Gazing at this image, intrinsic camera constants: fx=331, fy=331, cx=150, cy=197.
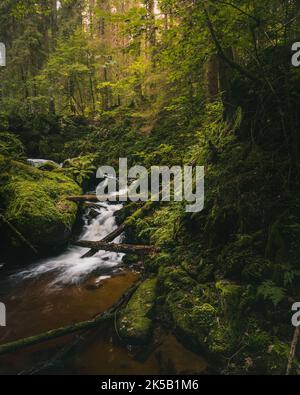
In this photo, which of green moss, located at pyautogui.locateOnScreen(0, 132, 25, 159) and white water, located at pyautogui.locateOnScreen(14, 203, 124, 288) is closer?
white water, located at pyautogui.locateOnScreen(14, 203, 124, 288)

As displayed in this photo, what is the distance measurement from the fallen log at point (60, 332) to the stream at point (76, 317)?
0.12 meters

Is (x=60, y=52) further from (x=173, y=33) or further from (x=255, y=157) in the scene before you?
(x=255, y=157)

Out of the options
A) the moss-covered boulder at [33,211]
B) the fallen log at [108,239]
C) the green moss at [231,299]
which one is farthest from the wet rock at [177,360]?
the moss-covered boulder at [33,211]

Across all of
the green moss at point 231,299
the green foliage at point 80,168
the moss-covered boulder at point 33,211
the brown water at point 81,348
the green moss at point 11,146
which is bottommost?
the brown water at point 81,348

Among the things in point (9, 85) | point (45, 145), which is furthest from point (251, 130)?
point (9, 85)

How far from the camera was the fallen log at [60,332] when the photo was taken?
16.0ft

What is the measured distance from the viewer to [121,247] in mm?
8109


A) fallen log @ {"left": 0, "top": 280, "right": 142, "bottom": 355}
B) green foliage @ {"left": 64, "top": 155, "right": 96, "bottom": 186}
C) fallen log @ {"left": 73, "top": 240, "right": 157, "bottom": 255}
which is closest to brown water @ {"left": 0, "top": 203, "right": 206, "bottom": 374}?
fallen log @ {"left": 0, "top": 280, "right": 142, "bottom": 355}

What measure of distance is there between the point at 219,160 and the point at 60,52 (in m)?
15.0

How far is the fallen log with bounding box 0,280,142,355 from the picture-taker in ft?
16.0

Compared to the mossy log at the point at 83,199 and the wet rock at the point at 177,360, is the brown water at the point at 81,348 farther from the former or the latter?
the mossy log at the point at 83,199

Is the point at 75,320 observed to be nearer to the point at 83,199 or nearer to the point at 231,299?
the point at 231,299

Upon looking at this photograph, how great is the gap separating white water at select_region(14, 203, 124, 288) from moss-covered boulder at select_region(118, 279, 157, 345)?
176 centimetres

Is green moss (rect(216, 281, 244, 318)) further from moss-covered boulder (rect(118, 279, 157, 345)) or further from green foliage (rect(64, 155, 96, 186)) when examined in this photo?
green foliage (rect(64, 155, 96, 186))
